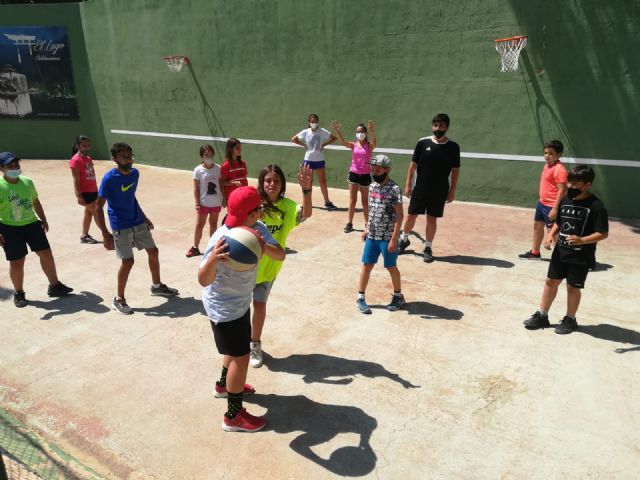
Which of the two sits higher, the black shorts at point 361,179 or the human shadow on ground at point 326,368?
the black shorts at point 361,179

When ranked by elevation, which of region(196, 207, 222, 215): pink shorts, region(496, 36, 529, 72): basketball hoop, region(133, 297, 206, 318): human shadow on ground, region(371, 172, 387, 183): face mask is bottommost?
region(133, 297, 206, 318): human shadow on ground

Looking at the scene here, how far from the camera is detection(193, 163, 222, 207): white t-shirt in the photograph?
720 centimetres

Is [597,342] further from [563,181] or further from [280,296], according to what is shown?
[280,296]

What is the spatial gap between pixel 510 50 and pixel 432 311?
607 centimetres

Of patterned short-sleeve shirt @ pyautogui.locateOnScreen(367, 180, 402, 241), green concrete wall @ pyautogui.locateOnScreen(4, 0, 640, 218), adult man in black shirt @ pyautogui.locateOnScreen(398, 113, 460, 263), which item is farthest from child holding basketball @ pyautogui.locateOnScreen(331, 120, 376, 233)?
patterned short-sleeve shirt @ pyautogui.locateOnScreen(367, 180, 402, 241)

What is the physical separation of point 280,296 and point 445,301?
1.99 m

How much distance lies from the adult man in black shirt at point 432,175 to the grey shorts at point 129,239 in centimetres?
350

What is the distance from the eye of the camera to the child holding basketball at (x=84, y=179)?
7762 millimetres

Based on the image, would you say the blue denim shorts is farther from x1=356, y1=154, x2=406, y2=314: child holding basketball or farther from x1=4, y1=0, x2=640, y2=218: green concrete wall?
x1=4, y1=0, x2=640, y2=218: green concrete wall

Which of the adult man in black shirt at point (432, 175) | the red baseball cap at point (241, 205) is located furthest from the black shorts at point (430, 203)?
the red baseball cap at point (241, 205)

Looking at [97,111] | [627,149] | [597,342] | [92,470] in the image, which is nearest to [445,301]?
[597,342]

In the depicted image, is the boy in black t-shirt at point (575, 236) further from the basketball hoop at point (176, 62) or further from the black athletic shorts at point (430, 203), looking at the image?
the basketball hoop at point (176, 62)

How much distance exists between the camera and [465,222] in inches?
358

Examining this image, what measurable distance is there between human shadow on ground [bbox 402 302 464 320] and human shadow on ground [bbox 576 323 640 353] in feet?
4.12
